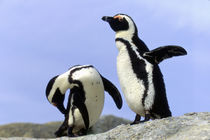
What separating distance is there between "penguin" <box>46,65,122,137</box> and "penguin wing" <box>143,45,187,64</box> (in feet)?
2.70

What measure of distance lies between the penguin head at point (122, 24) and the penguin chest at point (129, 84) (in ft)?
1.24

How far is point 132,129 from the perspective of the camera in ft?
12.6

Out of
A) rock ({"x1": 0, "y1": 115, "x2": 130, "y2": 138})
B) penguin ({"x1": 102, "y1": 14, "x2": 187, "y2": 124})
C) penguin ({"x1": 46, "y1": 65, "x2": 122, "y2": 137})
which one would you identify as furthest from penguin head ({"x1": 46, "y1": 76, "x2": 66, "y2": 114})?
rock ({"x1": 0, "y1": 115, "x2": 130, "y2": 138})

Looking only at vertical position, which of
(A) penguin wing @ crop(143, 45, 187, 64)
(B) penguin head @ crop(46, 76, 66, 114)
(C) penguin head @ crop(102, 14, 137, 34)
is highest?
(C) penguin head @ crop(102, 14, 137, 34)

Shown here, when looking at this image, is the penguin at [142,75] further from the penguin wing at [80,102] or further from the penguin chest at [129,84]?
the penguin wing at [80,102]

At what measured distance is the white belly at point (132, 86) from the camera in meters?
4.24

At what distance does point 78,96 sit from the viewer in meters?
4.77

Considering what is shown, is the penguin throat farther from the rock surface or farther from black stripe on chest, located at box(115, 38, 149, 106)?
the rock surface

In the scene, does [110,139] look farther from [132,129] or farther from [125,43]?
[125,43]

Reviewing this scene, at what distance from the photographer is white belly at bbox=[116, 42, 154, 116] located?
4238mm

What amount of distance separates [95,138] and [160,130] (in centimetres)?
70

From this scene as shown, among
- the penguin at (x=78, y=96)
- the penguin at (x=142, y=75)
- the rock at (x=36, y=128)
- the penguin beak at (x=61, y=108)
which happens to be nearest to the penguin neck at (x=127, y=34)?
the penguin at (x=142, y=75)

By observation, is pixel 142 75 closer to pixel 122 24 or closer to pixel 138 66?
pixel 138 66

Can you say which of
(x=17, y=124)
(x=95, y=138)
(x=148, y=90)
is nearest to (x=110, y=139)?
(x=95, y=138)
